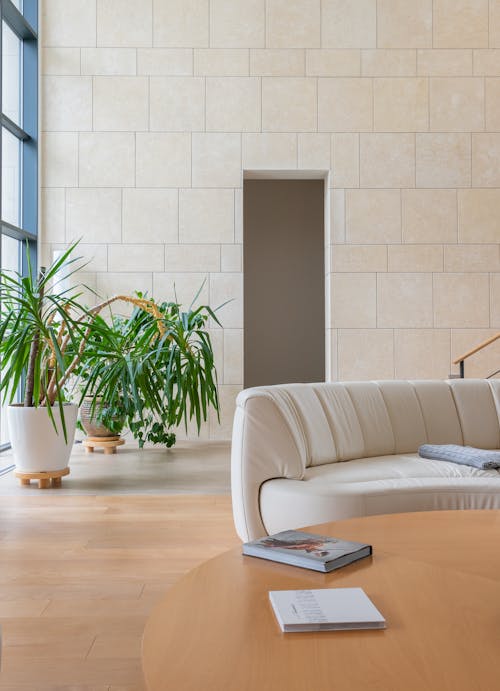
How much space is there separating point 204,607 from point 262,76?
583 centimetres

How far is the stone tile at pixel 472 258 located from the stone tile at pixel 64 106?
356cm

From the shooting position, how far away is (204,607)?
3.99 feet

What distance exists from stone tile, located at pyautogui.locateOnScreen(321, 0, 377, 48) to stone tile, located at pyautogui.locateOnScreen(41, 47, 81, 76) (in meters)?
2.31

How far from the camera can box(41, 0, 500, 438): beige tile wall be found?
243 inches

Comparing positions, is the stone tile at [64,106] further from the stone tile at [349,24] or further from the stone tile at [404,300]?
the stone tile at [404,300]

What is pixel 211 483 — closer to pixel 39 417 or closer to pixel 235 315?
pixel 39 417

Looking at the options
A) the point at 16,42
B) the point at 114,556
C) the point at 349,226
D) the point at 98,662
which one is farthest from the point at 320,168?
the point at 98,662

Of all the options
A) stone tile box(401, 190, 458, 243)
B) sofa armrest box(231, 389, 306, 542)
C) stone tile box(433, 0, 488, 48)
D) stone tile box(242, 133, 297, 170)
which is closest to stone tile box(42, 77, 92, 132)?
stone tile box(242, 133, 297, 170)

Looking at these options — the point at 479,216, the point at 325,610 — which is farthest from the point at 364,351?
the point at 325,610

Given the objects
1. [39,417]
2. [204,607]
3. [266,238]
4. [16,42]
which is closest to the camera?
[204,607]

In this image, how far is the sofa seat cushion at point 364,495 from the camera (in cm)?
245

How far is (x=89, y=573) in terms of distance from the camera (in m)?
2.56

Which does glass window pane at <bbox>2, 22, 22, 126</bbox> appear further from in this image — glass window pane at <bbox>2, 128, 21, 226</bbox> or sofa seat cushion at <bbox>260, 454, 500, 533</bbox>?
sofa seat cushion at <bbox>260, 454, 500, 533</bbox>

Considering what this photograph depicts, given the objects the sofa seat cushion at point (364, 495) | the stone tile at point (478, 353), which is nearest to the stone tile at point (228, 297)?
the stone tile at point (478, 353)
